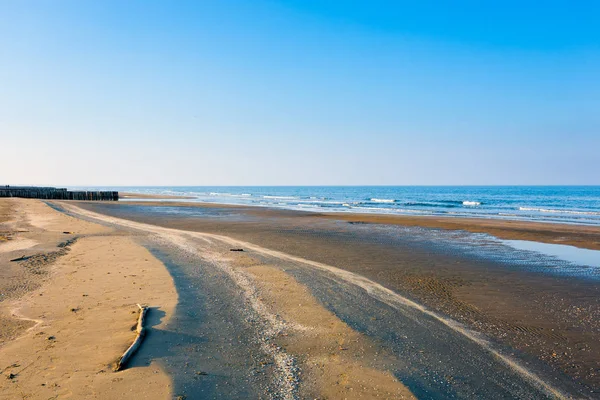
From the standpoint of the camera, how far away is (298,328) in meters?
7.48

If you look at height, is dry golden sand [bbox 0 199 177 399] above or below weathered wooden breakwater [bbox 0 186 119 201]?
below

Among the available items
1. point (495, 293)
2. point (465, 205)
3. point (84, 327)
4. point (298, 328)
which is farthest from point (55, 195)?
point (495, 293)

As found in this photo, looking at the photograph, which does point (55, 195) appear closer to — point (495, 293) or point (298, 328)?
point (298, 328)

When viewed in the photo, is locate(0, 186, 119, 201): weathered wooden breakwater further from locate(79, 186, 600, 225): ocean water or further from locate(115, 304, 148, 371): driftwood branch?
locate(115, 304, 148, 371): driftwood branch

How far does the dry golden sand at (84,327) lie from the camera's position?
5078 mm

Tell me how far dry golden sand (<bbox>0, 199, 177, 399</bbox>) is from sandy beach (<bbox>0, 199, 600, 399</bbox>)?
0.03 m

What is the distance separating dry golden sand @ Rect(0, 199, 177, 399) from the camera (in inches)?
200

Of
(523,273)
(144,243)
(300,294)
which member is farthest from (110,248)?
(523,273)

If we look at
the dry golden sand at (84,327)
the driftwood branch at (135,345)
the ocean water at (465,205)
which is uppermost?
the driftwood branch at (135,345)

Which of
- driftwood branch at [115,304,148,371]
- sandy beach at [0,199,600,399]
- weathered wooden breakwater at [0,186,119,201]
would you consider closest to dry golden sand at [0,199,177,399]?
sandy beach at [0,199,600,399]

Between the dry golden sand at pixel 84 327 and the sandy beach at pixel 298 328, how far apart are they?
3 centimetres

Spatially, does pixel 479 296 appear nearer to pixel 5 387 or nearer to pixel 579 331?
pixel 579 331

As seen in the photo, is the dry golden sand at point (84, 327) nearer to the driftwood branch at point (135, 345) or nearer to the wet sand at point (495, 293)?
the driftwood branch at point (135, 345)

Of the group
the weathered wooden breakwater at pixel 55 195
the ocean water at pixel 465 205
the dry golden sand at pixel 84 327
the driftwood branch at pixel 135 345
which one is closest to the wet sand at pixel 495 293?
the dry golden sand at pixel 84 327
